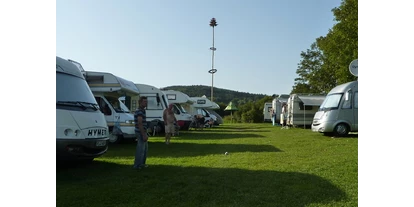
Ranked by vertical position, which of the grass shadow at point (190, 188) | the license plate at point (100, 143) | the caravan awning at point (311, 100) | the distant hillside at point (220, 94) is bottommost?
the grass shadow at point (190, 188)

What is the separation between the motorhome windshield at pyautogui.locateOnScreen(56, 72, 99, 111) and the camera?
281 inches

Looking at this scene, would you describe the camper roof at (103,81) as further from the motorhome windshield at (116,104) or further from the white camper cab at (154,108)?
the white camper cab at (154,108)

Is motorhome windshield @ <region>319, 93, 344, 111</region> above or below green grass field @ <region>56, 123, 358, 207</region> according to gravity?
above

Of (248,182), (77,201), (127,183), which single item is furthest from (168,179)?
(77,201)

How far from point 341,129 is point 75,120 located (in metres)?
13.0

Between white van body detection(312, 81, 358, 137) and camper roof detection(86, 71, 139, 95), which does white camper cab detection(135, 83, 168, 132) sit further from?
white van body detection(312, 81, 358, 137)

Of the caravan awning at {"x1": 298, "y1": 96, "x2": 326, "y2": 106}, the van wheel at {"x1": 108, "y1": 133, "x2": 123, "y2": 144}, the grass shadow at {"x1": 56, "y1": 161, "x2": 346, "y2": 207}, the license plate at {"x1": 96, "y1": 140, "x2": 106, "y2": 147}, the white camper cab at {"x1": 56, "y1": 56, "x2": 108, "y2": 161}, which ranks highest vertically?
the caravan awning at {"x1": 298, "y1": 96, "x2": 326, "y2": 106}

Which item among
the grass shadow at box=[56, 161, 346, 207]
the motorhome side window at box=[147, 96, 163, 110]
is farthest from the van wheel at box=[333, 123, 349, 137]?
the grass shadow at box=[56, 161, 346, 207]

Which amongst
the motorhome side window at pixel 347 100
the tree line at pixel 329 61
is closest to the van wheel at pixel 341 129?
the motorhome side window at pixel 347 100

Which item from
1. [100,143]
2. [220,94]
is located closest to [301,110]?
[100,143]

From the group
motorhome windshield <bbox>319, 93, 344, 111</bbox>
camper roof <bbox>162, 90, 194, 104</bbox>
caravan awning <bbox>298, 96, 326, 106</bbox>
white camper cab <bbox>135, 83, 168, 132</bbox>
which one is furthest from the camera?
caravan awning <bbox>298, 96, 326, 106</bbox>

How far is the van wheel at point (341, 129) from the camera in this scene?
16.3 metres
